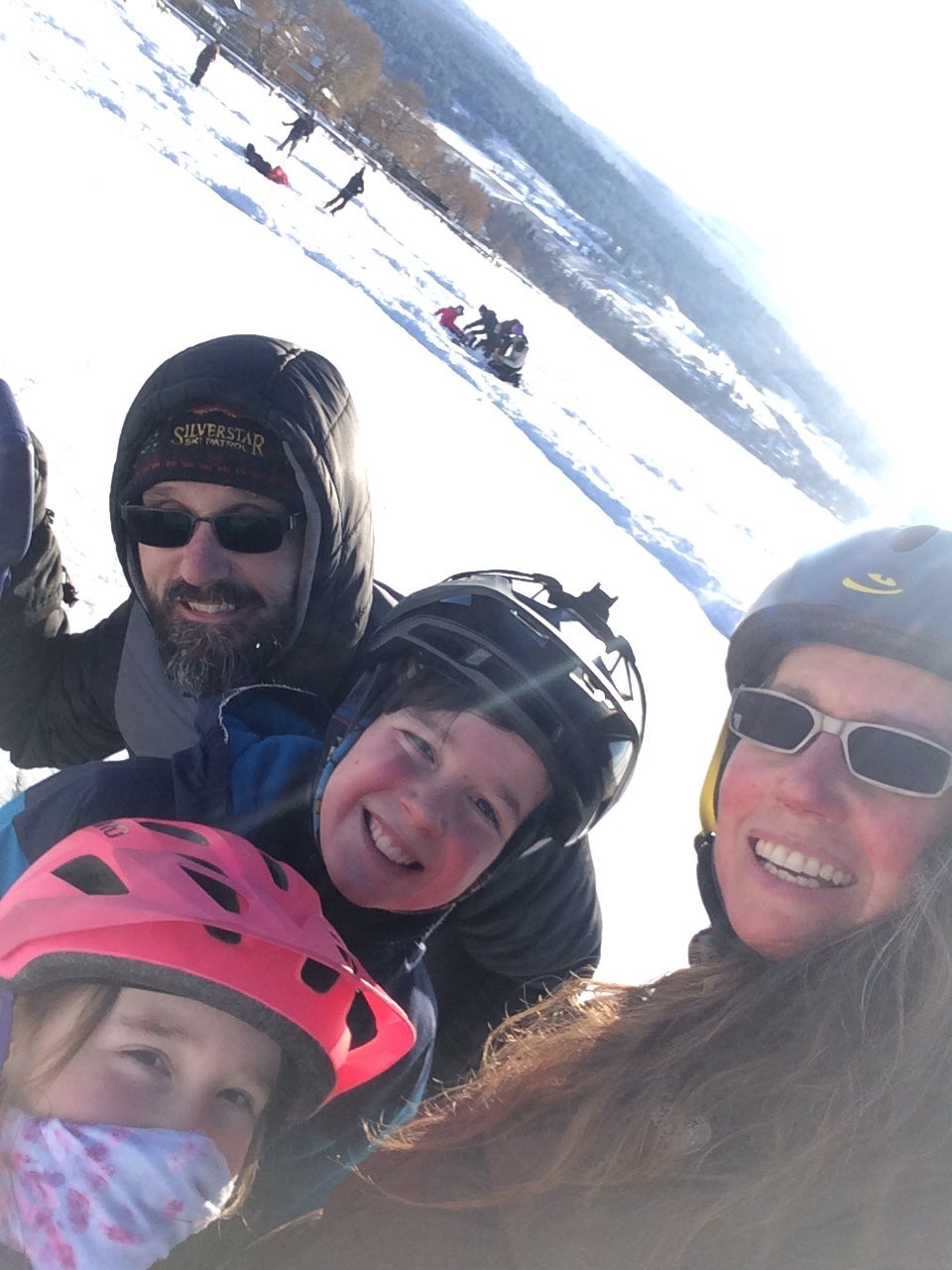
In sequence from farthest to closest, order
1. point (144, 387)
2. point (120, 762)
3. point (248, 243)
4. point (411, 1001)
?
1. point (248, 243)
2. point (144, 387)
3. point (411, 1001)
4. point (120, 762)

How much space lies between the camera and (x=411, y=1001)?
1.65 m

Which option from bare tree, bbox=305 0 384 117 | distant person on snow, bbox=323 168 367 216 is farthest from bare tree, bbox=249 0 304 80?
distant person on snow, bbox=323 168 367 216

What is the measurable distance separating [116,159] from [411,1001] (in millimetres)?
9866

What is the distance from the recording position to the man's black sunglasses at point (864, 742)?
53.1 inches

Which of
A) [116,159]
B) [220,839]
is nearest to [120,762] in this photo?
[220,839]

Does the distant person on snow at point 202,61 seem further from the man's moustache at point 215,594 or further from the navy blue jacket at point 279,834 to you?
the navy blue jacket at point 279,834

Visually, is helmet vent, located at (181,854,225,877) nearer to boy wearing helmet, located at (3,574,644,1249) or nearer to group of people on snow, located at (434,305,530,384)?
boy wearing helmet, located at (3,574,644,1249)

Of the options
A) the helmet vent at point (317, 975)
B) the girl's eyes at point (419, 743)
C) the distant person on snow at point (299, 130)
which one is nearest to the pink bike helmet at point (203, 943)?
the helmet vent at point (317, 975)

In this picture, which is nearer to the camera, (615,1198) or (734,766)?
(615,1198)

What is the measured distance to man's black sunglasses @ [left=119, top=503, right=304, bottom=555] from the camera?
2.06 meters

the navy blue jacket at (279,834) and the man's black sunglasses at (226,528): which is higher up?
the man's black sunglasses at (226,528)

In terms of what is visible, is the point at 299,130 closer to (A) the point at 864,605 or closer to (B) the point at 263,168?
(B) the point at 263,168

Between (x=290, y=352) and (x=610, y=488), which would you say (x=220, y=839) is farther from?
(x=610, y=488)

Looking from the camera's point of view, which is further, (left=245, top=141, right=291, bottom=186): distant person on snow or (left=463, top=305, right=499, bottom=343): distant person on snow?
(left=245, top=141, right=291, bottom=186): distant person on snow
